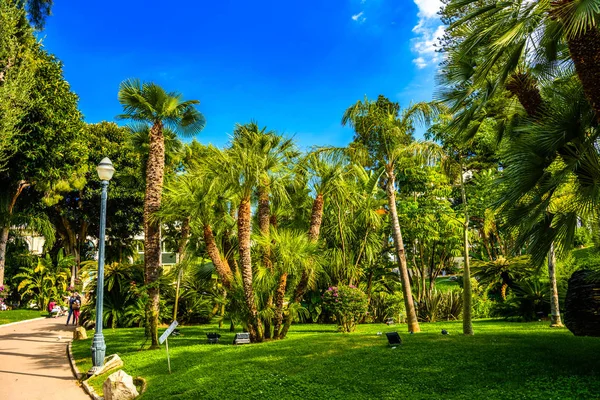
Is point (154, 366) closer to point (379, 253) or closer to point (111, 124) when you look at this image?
point (379, 253)

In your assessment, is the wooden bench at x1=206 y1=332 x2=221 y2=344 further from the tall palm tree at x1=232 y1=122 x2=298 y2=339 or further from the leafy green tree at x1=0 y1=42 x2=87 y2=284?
the leafy green tree at x1=0 y1=42 x2=87 y2=284

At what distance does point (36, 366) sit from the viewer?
11875 mm

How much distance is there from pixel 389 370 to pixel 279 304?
587 cm

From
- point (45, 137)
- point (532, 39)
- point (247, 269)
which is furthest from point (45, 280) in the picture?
point (532, 39)

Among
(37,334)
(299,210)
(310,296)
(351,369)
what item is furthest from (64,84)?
(351,369)

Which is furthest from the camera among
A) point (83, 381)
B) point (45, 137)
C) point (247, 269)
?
point (45, 137)

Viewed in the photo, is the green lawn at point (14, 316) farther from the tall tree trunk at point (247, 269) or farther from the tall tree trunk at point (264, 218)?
the tall tree trunk at point (247, 269)

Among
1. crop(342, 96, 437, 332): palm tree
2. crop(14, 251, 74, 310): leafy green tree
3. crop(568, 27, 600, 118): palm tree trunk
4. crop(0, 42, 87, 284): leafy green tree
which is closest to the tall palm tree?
crop(342, 96, 437, 332): palm tree

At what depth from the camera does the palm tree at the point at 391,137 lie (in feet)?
42.9

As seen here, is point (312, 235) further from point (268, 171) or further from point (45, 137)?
point (45, 137)

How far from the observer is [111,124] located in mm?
33750

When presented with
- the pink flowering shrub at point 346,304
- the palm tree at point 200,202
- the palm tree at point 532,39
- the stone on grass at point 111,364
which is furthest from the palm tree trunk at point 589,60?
the stone on grass at point 111,364

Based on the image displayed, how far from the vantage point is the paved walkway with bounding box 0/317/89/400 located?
9.16 metres

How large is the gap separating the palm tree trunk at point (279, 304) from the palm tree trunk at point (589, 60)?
8.93 metres
